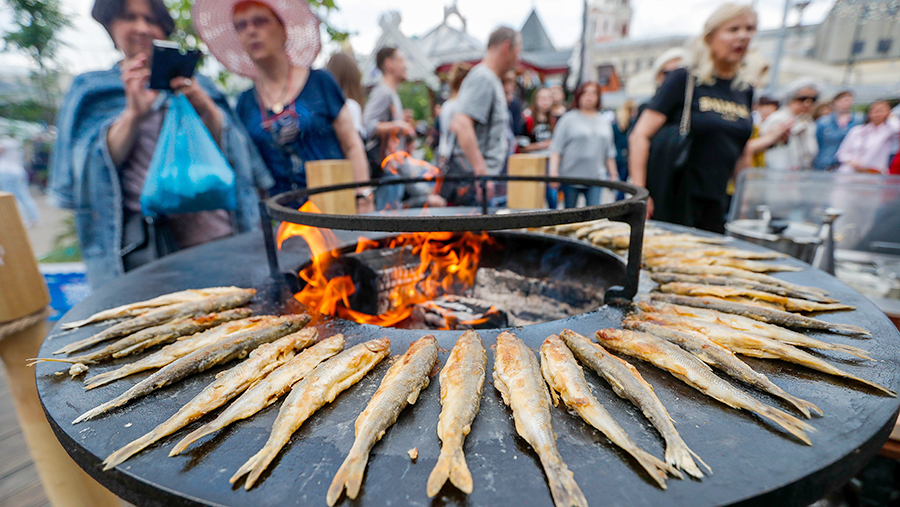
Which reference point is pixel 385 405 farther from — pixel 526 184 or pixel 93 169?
pixel 526 184

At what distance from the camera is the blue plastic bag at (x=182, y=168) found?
2.73 m

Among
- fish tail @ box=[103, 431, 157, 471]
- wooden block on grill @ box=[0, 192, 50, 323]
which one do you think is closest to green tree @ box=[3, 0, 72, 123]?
wooden block on grill @ box=[0, 192, 50, 323]

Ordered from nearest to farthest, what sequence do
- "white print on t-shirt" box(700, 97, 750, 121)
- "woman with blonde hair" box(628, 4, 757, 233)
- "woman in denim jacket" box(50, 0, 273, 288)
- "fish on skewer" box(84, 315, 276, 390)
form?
1. "fish on skewer" box(84, 315, 276, 390)
2. "woman in denim jacket" box(50, 0, 273, 288)
3. "woman with blonde hair" box(628, 4, 757, 233)
4. "white print on t-shirt" box(700, 97, 750, 121)

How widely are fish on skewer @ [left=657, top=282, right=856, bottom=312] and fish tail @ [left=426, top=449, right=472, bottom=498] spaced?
164cm

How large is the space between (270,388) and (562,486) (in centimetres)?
95

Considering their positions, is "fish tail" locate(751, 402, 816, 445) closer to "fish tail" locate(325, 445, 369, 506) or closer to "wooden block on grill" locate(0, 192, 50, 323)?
"fish tail" locate(325, 445, 369, 506)

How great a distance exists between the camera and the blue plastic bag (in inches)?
108

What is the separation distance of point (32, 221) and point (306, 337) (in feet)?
41.4

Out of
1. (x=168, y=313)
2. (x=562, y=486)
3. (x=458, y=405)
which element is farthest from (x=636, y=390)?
(x=168, y=313)

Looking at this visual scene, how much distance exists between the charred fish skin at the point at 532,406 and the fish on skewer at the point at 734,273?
1.39 metres

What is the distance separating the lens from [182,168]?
2762mm

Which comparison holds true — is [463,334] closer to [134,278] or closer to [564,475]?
[564,475]

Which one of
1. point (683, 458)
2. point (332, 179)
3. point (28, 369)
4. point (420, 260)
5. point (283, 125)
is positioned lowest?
point (28, 369)

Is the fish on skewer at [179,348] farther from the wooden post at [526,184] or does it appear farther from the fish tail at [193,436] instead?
the wooden post at [526,184]
